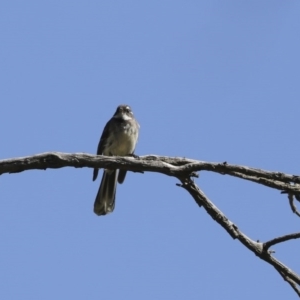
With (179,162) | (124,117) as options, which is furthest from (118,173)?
(179,162)

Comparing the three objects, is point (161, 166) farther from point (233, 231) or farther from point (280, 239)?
point (280, 239)

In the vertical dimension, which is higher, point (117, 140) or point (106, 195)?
point (117, 140)

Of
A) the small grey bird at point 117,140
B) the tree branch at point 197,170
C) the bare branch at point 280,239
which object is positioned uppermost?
the small grey bird at point 117,140

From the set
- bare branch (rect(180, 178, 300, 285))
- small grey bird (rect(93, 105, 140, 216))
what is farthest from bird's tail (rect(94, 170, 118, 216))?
bare branch (rect(180, 178, 300, 285))

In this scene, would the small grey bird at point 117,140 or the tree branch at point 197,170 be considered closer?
the tree branch at point 197,170

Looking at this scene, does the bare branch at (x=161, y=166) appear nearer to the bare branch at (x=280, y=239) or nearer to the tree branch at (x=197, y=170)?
the tree branch at (x=197, y=170)

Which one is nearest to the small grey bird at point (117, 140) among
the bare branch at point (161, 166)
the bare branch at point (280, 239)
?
the bare branch at point (161, 166)

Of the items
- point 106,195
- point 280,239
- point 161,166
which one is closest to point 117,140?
point 106,195

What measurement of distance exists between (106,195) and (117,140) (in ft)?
5.09

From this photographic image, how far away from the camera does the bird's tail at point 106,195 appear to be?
8695 mm

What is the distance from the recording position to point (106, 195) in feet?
30.1

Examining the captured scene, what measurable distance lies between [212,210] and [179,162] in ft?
1.39

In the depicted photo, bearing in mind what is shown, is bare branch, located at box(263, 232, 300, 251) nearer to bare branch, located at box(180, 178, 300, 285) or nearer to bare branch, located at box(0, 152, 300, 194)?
bare branch, located at box(180, 178, 300, 285)

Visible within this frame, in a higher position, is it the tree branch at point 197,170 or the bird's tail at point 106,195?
the bird's tail at point 106,195
